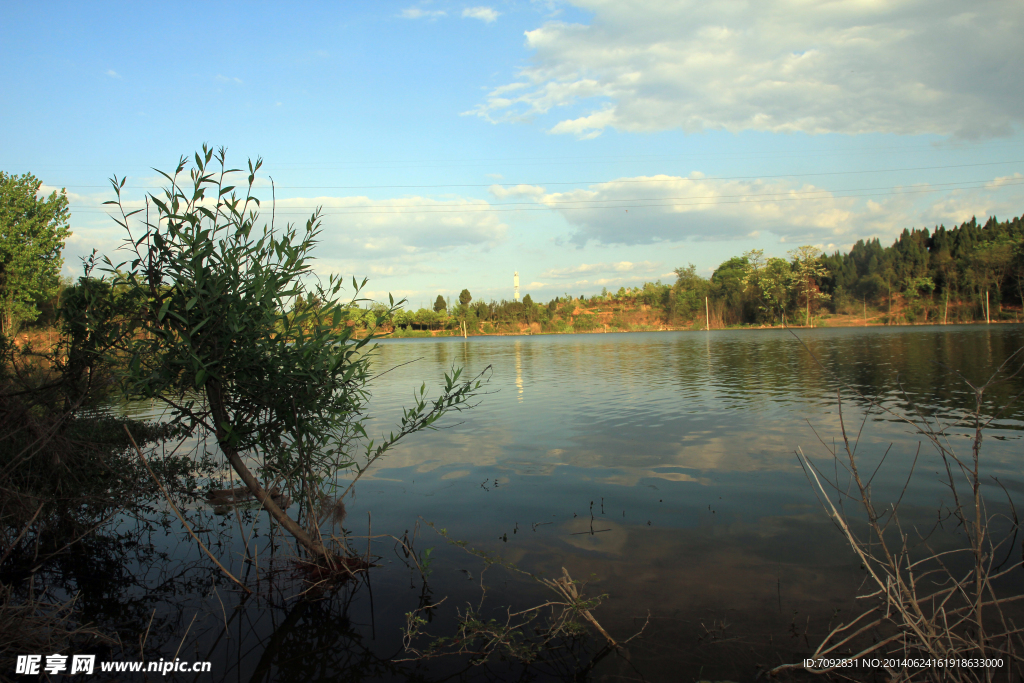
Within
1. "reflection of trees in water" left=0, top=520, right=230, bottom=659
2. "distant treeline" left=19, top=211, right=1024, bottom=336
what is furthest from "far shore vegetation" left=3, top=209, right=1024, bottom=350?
"reflection of trees in water" left=0, top=520, right=230, bottom=659

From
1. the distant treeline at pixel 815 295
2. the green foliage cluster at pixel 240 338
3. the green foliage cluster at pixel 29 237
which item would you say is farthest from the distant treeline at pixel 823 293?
the green foliage cluster at pixel 240 338

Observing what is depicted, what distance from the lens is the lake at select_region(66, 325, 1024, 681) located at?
16.9ft

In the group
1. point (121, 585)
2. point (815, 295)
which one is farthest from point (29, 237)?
point (815, 295)

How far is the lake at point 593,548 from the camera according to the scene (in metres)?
5.16

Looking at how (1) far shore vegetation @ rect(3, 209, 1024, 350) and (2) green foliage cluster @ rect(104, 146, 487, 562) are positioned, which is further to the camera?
(1) far shore vegetation @ rect(3, 209, 1024, 350)

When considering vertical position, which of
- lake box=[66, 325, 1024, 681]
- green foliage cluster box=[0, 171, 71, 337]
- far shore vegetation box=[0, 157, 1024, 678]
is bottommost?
lake box=[66, 325, 1024, 681]

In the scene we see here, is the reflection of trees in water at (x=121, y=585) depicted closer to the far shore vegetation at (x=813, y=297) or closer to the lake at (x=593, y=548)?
the lake at (x=593, y=548)

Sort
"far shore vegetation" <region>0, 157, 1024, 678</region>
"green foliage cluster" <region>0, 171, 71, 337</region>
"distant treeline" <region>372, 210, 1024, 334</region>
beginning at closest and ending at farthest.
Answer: "far shore vegetation" <region>0, 157, 1024, 678</region>
"green foliage cluster" <region>0, 171, 71, 337</region>
"distant treeline" <region>372, 210, 1024, 334</region>

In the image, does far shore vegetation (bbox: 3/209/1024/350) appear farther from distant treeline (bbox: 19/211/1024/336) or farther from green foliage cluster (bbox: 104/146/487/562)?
green foliage cluster (bbox: 104/146/487/562)

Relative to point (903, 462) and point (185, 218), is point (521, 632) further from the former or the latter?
point (903, 462)

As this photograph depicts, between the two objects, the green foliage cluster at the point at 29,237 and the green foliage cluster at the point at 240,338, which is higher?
the green foliage cluster at the point at 29,237

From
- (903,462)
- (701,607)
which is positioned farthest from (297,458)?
(903,462)

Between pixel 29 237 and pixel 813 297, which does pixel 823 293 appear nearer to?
pixel 813 297

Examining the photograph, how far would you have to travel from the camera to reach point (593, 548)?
24.1 feet
